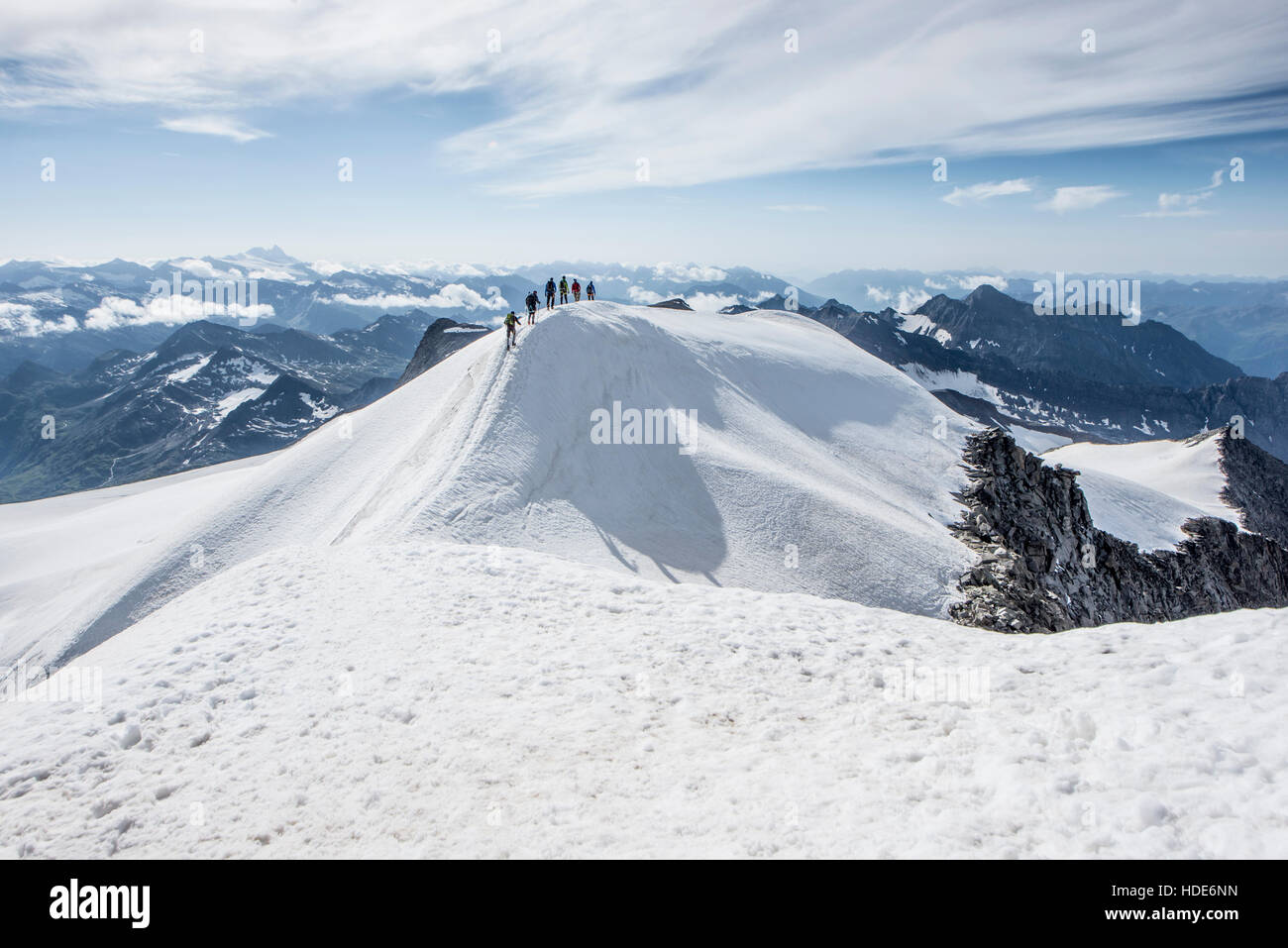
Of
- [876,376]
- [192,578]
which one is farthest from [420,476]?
[876,376]

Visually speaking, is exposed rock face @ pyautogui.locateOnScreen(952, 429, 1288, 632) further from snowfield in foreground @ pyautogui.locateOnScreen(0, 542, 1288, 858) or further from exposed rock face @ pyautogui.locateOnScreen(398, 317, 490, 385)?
exposed rock face @ pyautogui.locateOnScreen(398, 317, 490, 385)

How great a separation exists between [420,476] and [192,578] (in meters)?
12.7

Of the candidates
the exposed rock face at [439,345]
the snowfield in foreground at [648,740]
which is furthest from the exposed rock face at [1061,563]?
the exposed rock face at [439,345]

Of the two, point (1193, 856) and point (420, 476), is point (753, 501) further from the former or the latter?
point (1193, 856)

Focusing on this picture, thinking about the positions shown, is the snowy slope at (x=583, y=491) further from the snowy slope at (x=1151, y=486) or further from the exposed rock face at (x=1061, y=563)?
the snowy slope at (x=1151, y=486)

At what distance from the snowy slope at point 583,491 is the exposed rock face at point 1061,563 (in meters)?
2.16

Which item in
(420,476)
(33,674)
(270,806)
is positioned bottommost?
(33,674)

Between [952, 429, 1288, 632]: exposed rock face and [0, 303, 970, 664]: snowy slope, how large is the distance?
2.16 m

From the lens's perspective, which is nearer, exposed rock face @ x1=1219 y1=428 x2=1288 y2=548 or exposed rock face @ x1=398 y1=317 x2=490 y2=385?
exposed rock face @ x1=1219 y1=428 x2=1288 y2=548

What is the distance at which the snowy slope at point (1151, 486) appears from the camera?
59.9m

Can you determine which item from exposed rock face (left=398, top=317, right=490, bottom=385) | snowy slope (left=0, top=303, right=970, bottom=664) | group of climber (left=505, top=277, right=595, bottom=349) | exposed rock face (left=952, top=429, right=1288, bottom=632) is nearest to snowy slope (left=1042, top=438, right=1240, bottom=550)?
exposed rock face (left=952, top=429, right=1288, bottom=632)

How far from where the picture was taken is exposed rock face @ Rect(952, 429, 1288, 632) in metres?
32.2

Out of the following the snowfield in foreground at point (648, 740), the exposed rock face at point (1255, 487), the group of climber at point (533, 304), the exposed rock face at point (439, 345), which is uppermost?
the exposed rock face at point (439, 345)
